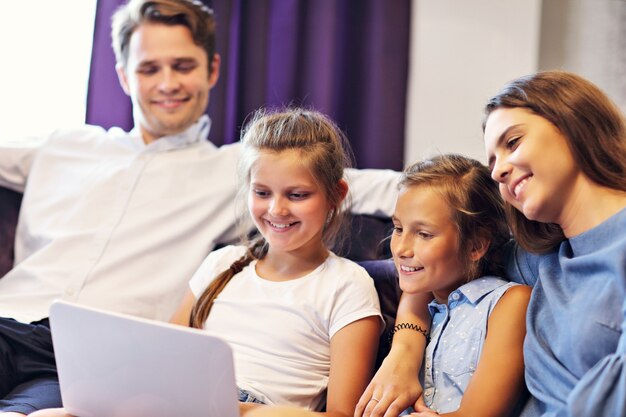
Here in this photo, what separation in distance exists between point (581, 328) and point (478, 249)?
1.07 feet

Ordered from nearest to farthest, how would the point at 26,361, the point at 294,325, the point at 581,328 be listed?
the point at 581,328 < the point at 294,325 < the point at 26,361

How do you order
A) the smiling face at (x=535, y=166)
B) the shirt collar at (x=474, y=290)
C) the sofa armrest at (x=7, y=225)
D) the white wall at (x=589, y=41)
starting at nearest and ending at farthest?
1. the smiling face at (x=535, y=166)
2. the shirt collar at (x=474, y=290)
3. the sofa armrest at (x=7, y=225)
4. the white wall at (x=589, y=41)

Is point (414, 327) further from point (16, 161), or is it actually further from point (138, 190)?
point (16, 161)

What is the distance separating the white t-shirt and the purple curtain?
87cm

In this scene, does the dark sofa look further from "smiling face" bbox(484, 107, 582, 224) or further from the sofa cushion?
"smiling face" bbox(484, 107, 582, 224)

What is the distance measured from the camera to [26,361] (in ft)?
5.37

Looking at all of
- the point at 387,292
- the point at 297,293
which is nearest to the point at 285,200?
the point at 297,293

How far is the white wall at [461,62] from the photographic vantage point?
229cm

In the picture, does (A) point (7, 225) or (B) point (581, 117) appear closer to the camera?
(B) point (581, 117)

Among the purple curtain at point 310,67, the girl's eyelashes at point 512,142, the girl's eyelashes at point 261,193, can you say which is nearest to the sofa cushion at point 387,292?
the girl's eyelashes at point 261,193

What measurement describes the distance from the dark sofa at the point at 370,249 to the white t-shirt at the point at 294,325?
57 millimetres

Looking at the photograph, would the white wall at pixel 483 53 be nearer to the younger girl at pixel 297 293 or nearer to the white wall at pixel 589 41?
the white wall at pixel 589 41

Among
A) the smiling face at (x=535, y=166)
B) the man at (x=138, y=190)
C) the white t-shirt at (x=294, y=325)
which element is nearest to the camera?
the smiling face at (x=535, y=166)

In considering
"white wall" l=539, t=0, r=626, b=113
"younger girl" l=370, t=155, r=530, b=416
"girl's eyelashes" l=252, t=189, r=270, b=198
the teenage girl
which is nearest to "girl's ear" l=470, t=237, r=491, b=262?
"younger girl" l=370, t=155, r=530, b=416
